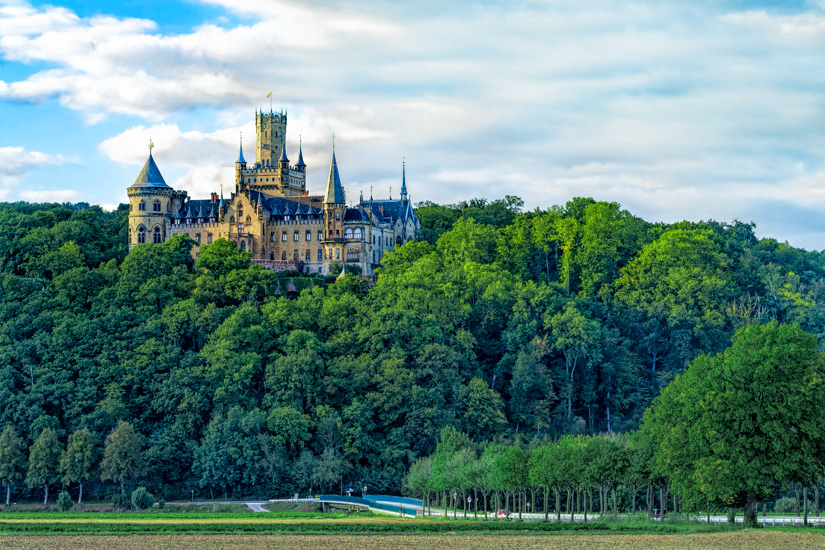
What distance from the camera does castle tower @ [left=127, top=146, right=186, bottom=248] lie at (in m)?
155

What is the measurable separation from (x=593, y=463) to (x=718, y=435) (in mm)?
13646

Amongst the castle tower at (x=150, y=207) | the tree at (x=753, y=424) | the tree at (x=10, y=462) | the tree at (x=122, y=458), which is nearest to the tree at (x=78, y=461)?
the tree at (x=122, y=458)

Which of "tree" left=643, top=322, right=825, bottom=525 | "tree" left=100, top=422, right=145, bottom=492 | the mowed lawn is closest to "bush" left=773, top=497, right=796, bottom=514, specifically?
"tree" left=643, top=322, right=825, bottom=525

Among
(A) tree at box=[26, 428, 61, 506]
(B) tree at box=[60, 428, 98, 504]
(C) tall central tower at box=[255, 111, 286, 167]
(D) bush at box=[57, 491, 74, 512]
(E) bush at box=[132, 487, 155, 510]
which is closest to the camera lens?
(D) bush at box=[57, 491, 74, 512]

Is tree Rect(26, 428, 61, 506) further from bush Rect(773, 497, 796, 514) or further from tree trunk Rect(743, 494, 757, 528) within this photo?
tree trunk Rect(743, 494, 757, 528)

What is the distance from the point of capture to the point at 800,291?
15325 cm

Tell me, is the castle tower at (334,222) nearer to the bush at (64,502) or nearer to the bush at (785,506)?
the bush at (64,502)

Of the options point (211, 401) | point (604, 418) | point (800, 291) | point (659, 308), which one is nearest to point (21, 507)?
point (211, 401)

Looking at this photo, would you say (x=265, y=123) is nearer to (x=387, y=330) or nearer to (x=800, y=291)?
(x=387, y=330)

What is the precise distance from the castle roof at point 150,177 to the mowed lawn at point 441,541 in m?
84.6

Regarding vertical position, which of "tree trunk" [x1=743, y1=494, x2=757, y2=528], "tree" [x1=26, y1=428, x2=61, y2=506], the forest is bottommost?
"tree trunk" [x1=743, y1=494, x2=757, y2=528]

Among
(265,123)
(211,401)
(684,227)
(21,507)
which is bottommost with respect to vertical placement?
(21,507)

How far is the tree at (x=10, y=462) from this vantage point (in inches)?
4373

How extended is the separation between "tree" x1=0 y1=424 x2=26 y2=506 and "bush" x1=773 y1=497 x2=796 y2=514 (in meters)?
62.3
